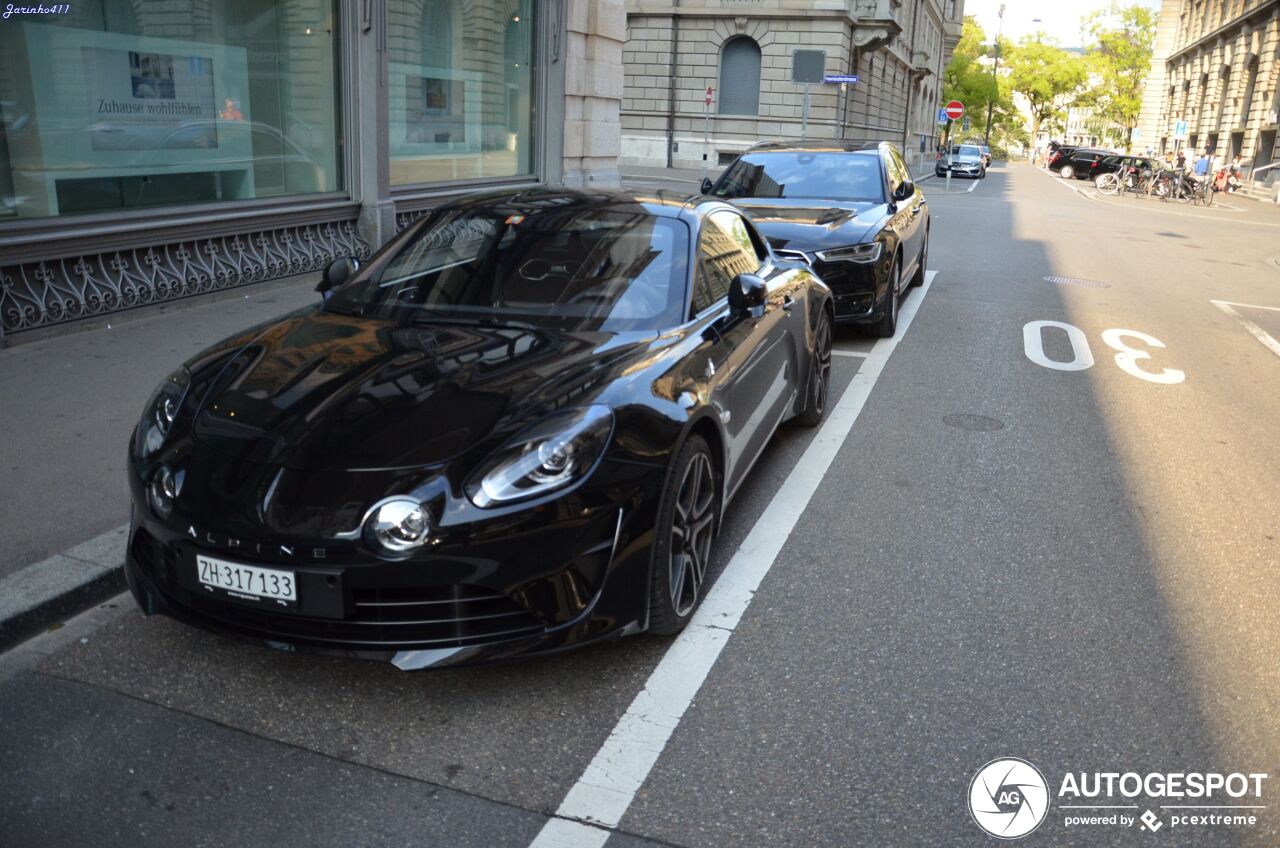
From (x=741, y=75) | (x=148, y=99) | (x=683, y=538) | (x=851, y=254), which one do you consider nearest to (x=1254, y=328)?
(x=851, y=254)

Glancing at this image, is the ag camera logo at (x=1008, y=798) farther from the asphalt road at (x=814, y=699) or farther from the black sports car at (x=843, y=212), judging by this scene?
the black sports car at (x=843, y=212)

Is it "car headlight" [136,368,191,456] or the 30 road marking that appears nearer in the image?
"car headlight" [136,368,191,456]

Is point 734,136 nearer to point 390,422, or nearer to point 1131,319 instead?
point 1131,319

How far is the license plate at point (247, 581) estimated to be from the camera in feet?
10.3

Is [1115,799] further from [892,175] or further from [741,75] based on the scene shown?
[741,75]

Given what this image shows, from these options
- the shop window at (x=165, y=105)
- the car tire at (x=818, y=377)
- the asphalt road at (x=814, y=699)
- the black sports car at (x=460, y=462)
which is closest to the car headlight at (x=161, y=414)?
the black sports car at (x=460, y=462)

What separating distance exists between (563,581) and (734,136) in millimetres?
39687

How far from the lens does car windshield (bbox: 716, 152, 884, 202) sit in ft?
33.3

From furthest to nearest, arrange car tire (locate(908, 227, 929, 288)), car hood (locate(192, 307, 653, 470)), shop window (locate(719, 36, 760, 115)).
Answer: shop window (locate(719, 36, 760, 115))
car tire (locate(908, 227, 929, 288))
car hood (locate(192, 307, 653, 470))

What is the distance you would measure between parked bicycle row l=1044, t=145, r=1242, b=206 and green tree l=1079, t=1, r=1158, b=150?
41751mm

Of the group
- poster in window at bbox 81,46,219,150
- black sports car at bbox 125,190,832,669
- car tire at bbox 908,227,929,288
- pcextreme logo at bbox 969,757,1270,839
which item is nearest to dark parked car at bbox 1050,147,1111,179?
car tire at bbox 908,227,929,288

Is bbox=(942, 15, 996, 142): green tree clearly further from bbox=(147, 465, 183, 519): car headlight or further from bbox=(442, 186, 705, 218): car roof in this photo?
bbox=(147, 465, 183, 519): car headlight

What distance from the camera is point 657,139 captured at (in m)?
41.7

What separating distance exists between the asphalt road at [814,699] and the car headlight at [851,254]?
3.01 metres
